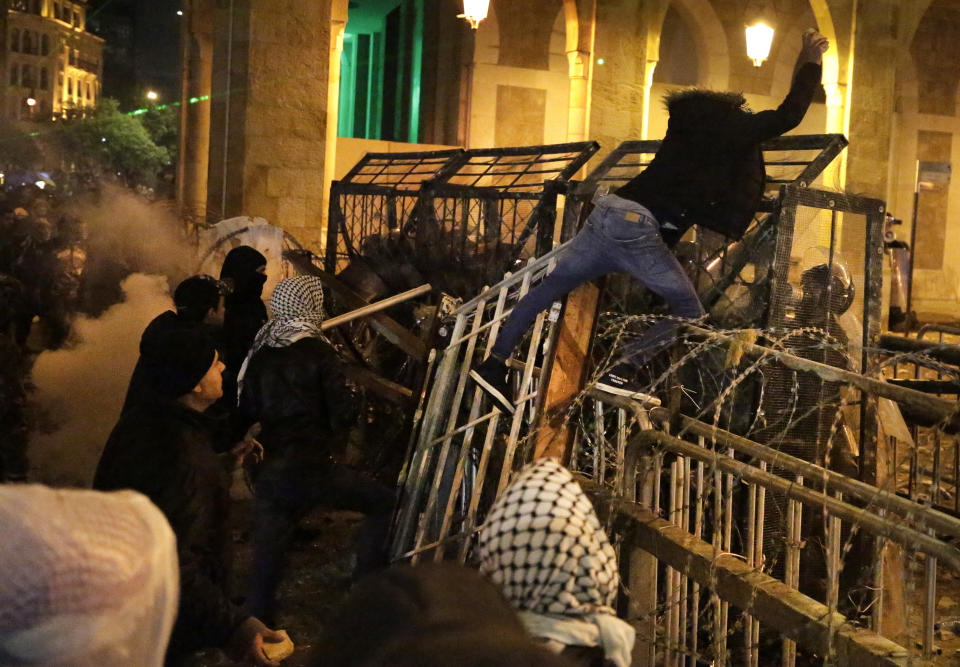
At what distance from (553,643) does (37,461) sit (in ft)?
20.1

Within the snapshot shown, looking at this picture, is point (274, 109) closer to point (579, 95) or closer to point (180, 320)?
point (579, 95)

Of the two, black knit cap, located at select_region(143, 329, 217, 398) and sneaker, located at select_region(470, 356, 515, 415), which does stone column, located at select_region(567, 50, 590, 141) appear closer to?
sneaker, located at select_region(470, 356, 515, 415)

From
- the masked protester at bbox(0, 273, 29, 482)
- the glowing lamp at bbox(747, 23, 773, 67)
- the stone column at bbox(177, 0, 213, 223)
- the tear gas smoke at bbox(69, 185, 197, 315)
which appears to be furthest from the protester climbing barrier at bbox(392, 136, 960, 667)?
the stone column at bbox(177, 0, 213, 223)

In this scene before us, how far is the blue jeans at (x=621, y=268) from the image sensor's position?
4.70 meters

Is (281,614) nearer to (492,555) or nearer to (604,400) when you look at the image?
(604,400)

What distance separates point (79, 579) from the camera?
5.18ft

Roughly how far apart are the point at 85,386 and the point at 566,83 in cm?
1357

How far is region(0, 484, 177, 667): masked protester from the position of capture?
155 cm

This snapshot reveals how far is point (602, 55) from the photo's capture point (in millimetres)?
16859

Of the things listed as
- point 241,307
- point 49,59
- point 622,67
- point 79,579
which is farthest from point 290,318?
point 49,59

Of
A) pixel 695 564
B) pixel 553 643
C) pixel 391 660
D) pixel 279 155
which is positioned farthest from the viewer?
pixel 279 155

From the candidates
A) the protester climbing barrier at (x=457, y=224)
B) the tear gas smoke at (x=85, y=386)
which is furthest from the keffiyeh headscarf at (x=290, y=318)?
the tear gas smoke at (x=85, y=386)

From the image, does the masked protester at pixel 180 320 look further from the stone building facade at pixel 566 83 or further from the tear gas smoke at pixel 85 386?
the stone building facade at pixel 566 83

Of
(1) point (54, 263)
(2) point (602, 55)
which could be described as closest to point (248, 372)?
(1) point (54, 263)
